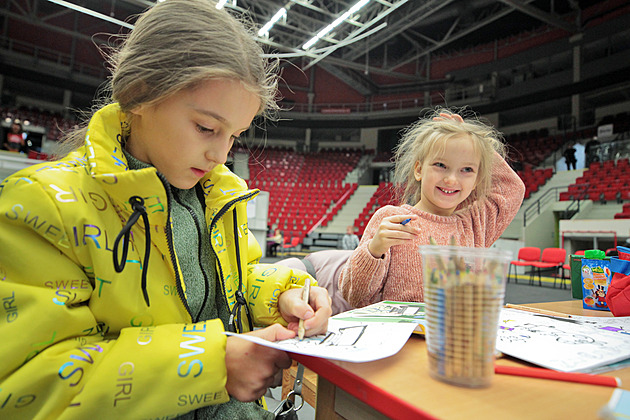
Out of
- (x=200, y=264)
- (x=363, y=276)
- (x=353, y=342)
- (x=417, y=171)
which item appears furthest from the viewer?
(x=417, y=171)

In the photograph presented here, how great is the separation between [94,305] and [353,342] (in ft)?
1.43

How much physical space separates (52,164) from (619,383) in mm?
919

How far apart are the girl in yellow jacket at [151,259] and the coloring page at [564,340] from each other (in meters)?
0.33

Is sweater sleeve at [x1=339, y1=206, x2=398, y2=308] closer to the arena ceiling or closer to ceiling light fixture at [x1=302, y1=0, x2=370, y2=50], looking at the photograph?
the arena ceiling

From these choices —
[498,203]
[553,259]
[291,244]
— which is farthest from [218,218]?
[291,244]

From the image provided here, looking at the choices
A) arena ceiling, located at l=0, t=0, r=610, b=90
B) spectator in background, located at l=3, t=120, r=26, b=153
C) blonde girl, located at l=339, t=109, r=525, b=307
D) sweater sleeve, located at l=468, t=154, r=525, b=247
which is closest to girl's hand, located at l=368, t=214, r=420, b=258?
blonde girl, located at l=339, t=109, r=525, b=307

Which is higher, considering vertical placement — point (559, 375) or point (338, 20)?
point (338, 20)

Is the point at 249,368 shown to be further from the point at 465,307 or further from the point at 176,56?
the point at 176,56

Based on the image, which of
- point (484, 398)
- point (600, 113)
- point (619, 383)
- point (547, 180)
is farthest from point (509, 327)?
point (600, 113)

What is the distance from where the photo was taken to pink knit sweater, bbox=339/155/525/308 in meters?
1.10

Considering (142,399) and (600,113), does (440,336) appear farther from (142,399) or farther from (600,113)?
(600,113)

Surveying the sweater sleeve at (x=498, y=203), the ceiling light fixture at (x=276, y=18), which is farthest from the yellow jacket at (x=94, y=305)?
the ceiling light fixture at (x=276, y=18)

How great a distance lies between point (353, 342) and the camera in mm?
559

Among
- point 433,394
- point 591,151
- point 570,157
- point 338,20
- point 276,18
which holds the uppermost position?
point 338,20
